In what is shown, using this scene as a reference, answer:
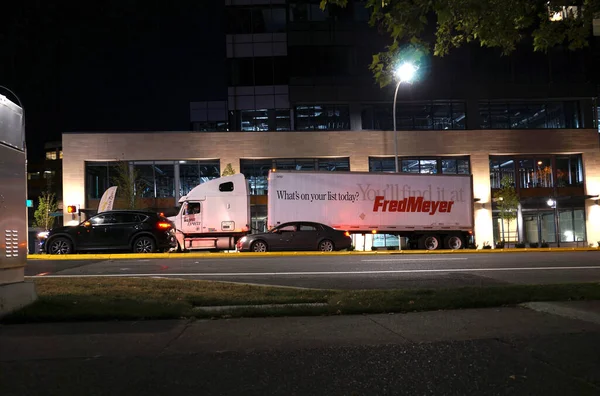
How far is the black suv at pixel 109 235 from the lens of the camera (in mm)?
19516

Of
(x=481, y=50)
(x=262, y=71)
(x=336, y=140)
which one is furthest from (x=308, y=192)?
(x=481, y=50)

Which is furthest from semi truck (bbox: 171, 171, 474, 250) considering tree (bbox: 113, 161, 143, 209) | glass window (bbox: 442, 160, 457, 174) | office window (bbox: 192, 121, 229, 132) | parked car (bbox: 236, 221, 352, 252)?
office window (bbox: 192, 121, 229, 132)

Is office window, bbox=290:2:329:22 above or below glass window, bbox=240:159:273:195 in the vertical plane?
above

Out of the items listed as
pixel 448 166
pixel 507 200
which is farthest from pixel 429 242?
pixel 448 166

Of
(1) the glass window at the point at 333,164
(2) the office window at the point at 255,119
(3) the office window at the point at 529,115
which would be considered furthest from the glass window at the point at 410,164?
(2) the office window at the point at 255,119

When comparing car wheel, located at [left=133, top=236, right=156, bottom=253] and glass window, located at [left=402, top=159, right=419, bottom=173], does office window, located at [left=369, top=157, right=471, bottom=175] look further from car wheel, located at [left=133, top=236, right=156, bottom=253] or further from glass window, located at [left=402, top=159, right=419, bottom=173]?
car wheel, located at [left=133, top=236, right=156, bottom=253]

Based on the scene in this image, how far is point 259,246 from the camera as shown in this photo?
21.9 meters

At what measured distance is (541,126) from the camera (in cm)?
3825

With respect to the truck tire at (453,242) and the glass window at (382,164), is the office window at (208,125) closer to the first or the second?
the glass window at (382,164)

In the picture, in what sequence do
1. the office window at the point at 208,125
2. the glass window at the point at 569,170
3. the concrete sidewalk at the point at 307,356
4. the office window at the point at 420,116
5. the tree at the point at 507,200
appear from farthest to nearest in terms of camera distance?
the office window at the point at 208,125
the office window at the point at 420,116
the glass window at the point at 569,170
the tree at the point at 507,200
the concrete sidewalk at the point at 307,356

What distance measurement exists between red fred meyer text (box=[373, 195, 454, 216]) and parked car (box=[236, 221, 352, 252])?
308 centimetres

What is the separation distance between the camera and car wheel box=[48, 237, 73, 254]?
19484 mm

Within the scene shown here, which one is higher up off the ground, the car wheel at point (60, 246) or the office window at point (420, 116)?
the office window at point (420, 116)

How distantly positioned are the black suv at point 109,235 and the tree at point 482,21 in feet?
43.3
